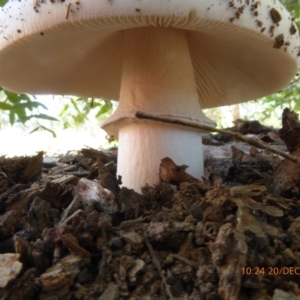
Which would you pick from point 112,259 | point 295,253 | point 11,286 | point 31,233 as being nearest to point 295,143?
point 295,253

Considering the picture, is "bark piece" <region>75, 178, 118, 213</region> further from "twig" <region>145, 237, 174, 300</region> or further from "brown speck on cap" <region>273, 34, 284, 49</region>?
"brown speck on cap" <region>273, 34, 284, 49</region>

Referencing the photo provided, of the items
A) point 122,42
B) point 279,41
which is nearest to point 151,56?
point 122,42

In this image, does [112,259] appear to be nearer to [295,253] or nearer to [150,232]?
[150,232]

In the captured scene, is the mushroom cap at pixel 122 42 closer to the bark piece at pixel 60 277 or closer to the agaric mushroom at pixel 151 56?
the agaric mushroom at pixel 151 56

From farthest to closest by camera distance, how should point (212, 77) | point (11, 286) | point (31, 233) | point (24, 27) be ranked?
point (212, 77)
point (24, 27)
point (31, 233)
point (11, 286)

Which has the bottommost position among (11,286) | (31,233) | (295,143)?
(11,286)

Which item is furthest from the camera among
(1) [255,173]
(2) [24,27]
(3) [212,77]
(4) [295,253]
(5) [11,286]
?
(3) [212,77]

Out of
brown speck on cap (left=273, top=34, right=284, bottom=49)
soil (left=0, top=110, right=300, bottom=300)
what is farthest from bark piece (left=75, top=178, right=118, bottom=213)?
brown speck on cap (left=273, top=34, right=284, bottom=49)
